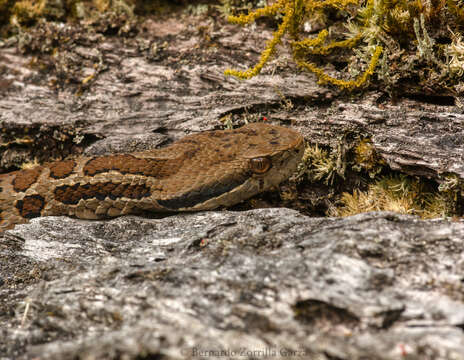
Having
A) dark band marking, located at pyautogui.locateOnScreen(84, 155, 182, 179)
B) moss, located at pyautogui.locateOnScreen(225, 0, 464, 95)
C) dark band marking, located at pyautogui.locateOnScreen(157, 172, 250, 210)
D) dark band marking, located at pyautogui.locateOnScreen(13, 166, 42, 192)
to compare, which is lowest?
dark band marking, located at pyautogui.locateOnScreen(13, 166, 42, 192)

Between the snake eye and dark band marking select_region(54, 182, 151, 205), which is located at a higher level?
the snake eye

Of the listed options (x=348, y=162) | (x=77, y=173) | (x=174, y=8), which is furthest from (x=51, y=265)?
(x=174, y=8)

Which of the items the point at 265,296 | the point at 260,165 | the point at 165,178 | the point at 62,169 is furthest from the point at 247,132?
the point at 265,296

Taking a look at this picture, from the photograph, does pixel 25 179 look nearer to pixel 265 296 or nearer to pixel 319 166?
pixel 319 166

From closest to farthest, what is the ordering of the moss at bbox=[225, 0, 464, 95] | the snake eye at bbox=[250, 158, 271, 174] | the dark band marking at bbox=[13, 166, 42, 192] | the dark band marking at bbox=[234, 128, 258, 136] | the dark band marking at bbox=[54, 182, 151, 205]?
the moss at bbox=[225, 0, 464, 95] → the snake eye at bbox=[250, 158, 271, 174] → the dark band marking at bbox=[54, 182, 151, 205] → the dark band marking at bbox=[234, 128, 258, 136] → the dark band marking at bbox=[13, 166, 42, 192]

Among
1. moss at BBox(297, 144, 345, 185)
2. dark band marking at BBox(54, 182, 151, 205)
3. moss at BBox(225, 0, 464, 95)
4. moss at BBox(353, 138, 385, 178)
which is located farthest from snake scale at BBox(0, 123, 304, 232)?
moss at BBox(225, 0, 464, 95)

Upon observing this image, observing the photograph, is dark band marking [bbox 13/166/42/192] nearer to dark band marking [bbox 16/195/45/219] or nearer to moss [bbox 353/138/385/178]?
dark band marking [bbox 16/195/45/219]

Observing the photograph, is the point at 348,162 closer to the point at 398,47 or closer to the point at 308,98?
the point at 308,98
